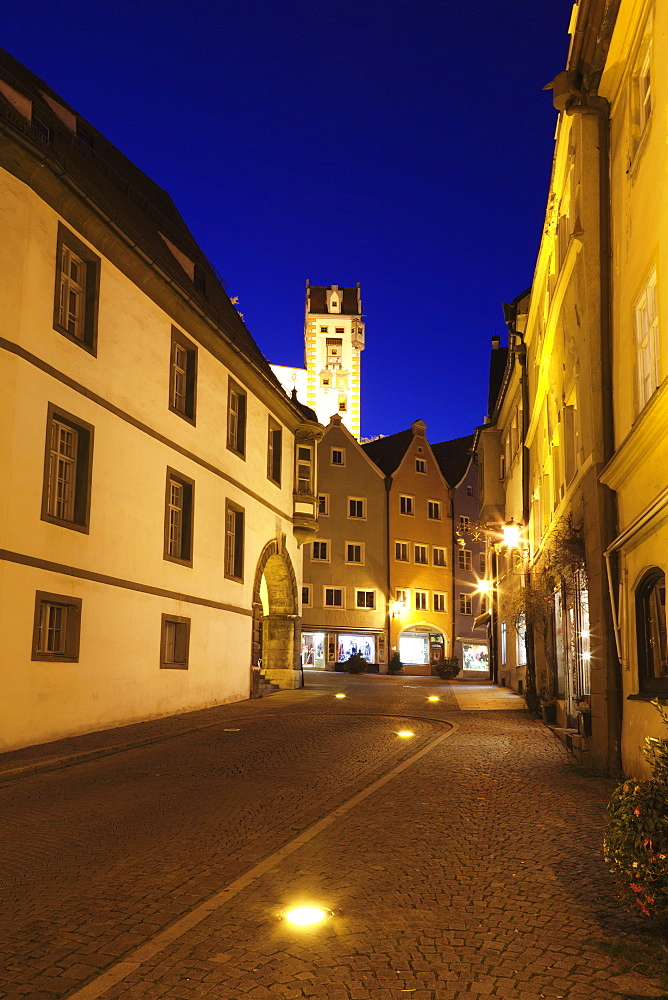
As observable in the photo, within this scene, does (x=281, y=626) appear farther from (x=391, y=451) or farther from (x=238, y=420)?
(x=391, y=451)

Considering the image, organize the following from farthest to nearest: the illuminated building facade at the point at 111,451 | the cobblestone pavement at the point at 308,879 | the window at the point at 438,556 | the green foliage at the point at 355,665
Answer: the window at the point at 438,556 < the green foliage at the point at 355,665 < the illuminated building facade at the point at 111,451 < the cobblestone pavement at the point at 308,879

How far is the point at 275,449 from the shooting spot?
1173 inches

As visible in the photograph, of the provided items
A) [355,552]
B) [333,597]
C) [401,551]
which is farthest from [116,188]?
[401,551]

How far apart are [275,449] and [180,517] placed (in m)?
8.29

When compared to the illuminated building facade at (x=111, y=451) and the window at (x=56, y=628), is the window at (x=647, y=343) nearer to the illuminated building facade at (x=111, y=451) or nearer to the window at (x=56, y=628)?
the illuminated building facade at (x=111, y=451)

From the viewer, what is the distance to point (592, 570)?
1308 centimetres

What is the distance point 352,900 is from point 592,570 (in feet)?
25.6

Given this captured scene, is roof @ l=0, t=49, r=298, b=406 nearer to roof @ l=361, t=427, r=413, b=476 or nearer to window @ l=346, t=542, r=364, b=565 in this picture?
window @ l=346, t=542, r=364, b=565

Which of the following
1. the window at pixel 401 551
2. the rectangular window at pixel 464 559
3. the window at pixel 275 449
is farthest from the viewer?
the rectangular window at pixel 464 559

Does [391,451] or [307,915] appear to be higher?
[391,451]

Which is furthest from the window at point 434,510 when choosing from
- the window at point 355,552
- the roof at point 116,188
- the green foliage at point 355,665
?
the roof at point 116,188

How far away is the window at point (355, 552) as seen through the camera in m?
52.3

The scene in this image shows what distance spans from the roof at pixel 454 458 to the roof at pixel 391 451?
3.90 metres

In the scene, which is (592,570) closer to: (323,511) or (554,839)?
(554,839)
